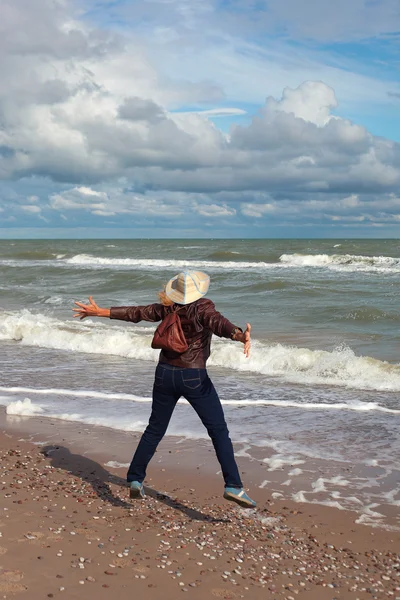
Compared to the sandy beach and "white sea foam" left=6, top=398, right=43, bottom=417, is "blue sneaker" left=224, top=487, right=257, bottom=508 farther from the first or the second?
"white sea foam" left=6, top=398, right=43, bottom=417

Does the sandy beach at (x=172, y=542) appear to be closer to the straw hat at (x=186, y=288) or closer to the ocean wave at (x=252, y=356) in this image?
the straw hat at (x=186, y=288)

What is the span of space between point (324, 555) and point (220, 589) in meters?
0.91

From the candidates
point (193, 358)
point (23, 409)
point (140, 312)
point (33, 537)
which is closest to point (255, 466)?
point (193, 358)

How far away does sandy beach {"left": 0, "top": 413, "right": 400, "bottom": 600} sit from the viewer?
373 cm

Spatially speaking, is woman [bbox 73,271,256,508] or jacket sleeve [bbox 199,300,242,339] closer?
jacket sleeve [bbox 199,300,242,339]

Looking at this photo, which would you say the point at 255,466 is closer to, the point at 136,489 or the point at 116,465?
the point at 116,465

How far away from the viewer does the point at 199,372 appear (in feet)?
15.8

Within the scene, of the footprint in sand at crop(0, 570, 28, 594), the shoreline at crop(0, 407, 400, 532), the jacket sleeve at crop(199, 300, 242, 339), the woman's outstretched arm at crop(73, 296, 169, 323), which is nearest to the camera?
the footprint in sand at crop(0, 570, 28, 594)

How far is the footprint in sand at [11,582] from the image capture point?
3.55 meters

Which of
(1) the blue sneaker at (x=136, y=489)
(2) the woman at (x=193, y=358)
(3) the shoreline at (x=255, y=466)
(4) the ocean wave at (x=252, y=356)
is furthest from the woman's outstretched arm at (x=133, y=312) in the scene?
(4) the ocean wave at (x=252, y=356)

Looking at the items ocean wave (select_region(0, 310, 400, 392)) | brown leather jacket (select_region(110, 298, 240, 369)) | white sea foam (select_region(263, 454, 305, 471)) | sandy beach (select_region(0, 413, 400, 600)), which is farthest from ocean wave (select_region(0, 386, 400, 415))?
brown leather jacket (select_region(110, 298, 240, 369))

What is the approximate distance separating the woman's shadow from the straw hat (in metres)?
1.70

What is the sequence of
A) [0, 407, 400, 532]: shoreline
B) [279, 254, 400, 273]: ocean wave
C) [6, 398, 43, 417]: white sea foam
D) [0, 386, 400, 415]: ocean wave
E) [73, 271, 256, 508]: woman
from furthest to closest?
[279, 254, 400, 273]: ocean wave, [0, 386, 400, 415]: ocean wave, [6, 398, 43, 417]: white sea foam, [0, 407, 400, 532]: shoreline, [73, 271, 256, 508]: woman

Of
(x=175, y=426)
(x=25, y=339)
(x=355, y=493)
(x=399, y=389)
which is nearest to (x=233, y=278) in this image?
(x=25, y=339)
